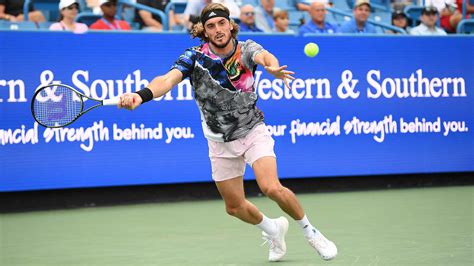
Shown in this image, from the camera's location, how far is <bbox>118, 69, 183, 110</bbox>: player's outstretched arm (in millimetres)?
6082

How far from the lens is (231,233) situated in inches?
349

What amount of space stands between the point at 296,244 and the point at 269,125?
3.67 meters

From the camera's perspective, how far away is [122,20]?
11.7 metres

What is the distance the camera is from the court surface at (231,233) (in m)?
7.34

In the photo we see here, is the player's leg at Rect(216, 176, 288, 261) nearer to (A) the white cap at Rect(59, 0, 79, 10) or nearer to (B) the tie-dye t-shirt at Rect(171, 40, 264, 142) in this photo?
(B) the tie-dye t-shirt at Rect(171, 40, 264, 142)

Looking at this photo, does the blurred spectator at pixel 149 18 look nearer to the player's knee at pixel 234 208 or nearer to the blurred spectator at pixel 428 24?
the blurred spectator at pixel 428 24

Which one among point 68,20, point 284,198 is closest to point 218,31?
point 284,198

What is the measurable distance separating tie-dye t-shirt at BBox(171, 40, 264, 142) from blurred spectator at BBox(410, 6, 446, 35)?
6367 mm

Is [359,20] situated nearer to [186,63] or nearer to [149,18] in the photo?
[149,18]

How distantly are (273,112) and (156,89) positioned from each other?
5200 mm

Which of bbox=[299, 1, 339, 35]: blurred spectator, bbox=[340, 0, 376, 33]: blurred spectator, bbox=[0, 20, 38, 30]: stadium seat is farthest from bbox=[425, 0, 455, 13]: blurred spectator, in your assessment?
bbox=[0, 20, 38, 30]: stadium seat

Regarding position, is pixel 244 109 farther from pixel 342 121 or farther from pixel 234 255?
pixel 342 121

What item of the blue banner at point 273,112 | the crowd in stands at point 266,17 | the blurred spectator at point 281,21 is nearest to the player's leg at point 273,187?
the blue banner at point 273,112

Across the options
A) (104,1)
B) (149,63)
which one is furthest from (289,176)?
(104,1)
